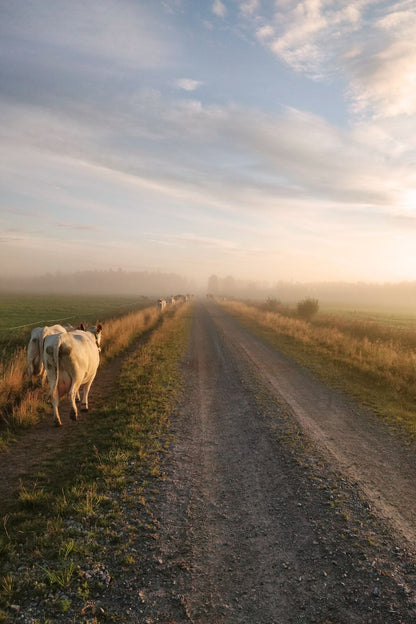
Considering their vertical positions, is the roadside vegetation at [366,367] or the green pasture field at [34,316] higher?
the roadside vegetation at [366,367]

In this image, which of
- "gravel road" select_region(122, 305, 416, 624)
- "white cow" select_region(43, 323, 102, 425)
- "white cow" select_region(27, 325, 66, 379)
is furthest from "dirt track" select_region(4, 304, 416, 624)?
"white cow" select_region(27, 325, 66, 379)

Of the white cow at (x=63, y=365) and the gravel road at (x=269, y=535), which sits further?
the white cow at (x=63, y=365)

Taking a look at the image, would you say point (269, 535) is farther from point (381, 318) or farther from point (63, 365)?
point (381, 318)

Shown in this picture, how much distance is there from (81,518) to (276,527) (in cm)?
270

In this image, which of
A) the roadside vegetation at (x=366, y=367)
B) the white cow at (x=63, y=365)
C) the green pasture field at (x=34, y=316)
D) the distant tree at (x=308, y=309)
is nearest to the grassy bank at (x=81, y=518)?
the white cow at (x=63, y=365)

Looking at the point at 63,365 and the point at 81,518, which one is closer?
the point at 81,518

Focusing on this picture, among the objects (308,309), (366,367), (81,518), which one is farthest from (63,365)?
(308,309)

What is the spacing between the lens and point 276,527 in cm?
422

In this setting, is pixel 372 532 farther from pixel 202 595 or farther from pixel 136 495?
pixel 136 495

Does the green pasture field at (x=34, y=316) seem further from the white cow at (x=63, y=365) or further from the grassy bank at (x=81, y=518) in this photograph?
the grassy bank at (x=81, y=518)

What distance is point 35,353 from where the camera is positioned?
8656 millimetres

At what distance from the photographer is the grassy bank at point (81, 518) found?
315cm

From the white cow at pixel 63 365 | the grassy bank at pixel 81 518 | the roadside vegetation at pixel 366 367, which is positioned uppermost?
the white cow at pixel 63 365

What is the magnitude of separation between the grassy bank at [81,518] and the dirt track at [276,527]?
21 cm
